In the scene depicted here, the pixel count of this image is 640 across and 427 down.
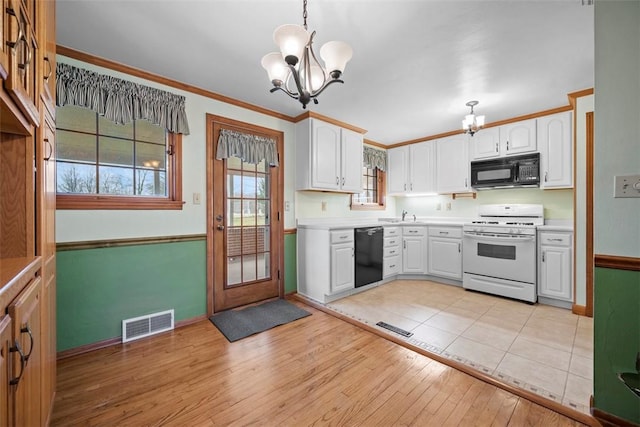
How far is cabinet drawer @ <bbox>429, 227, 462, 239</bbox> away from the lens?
388 centimetres

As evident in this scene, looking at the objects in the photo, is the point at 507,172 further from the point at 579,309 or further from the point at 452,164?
the point at 579,309

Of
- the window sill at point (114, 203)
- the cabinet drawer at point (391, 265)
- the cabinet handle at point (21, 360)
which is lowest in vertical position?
the cabinet drawer at point (391, 265)

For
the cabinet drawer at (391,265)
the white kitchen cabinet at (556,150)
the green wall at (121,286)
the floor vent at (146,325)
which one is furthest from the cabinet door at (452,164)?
the floor vent at (146,325)

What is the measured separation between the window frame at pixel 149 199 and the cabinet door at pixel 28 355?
1276mm

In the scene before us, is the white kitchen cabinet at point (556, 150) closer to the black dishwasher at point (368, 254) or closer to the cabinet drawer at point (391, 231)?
the cabinet drawer at point (391, 231)

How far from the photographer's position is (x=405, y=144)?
4.77 meters

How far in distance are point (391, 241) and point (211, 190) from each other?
266 centimetres

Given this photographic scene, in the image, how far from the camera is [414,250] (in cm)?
425

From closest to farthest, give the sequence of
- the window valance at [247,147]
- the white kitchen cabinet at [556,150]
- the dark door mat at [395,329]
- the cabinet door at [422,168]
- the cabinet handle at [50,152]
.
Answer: the cabinet handle at [50,152]
the dark door mat at [395,329]
the window valance at [247,147]
the white kitchen cabinet at [556,150]
the cabinet door at [422,168]

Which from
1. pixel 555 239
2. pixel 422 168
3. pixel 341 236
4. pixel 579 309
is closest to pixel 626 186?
pixel 555 239

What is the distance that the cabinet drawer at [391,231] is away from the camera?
159 inches

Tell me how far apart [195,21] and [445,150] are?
12.3 ft

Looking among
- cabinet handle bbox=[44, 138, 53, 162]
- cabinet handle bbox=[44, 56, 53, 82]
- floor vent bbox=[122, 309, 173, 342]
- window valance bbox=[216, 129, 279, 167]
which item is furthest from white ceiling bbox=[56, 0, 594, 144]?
floor vent bbox=[122, 309, 173, 342]

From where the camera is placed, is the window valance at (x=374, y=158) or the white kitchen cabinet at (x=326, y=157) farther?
the window valance at (x=374, y=158)
